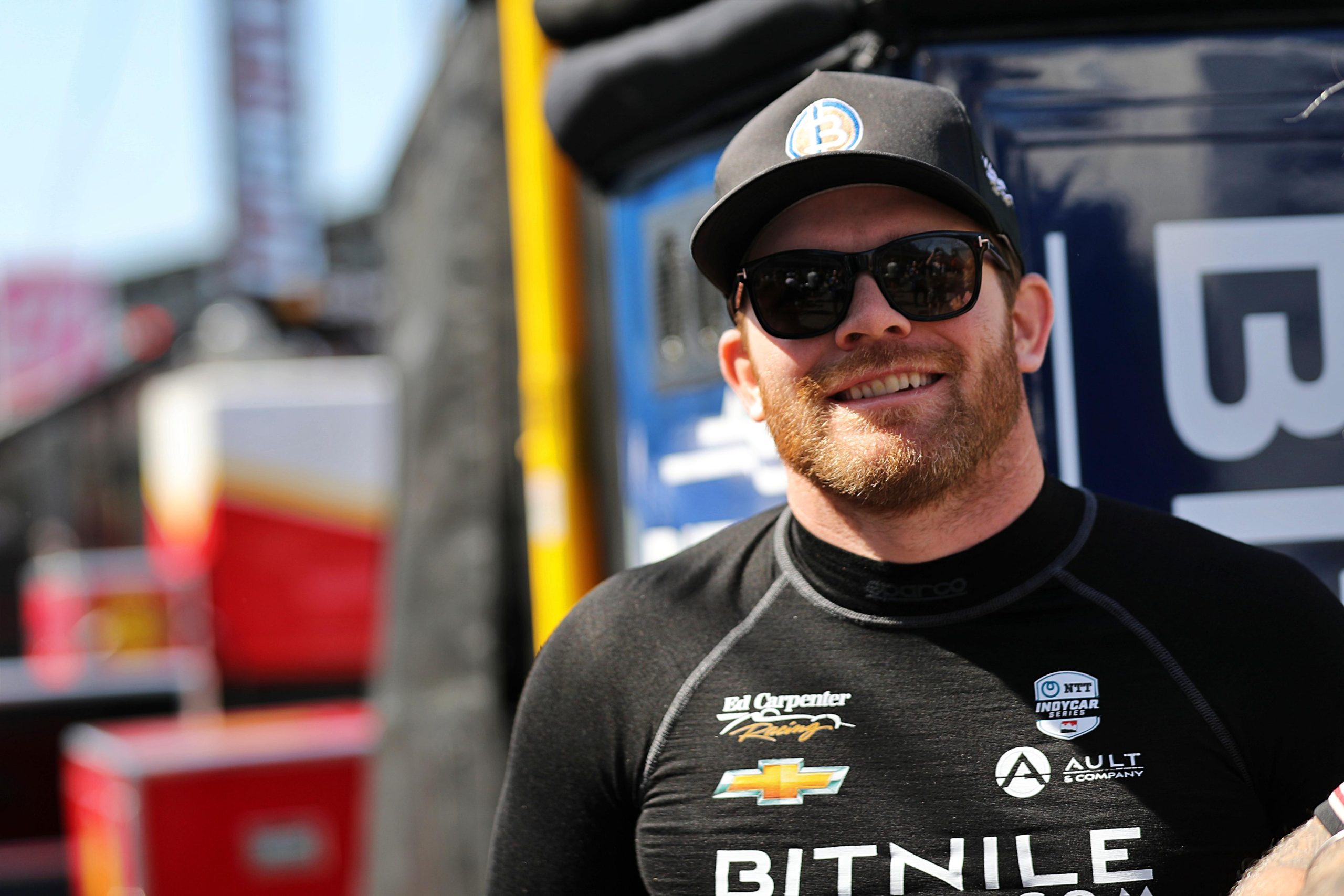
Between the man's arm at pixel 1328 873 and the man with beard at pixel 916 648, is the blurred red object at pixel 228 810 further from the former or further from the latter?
the man's arm at pixel 1328 873

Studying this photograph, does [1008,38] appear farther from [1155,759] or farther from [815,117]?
[1155,759]

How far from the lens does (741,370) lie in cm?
157

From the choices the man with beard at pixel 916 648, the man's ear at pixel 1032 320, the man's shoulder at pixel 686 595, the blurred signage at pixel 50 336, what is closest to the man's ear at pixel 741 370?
the man with beard at pixel 916 648

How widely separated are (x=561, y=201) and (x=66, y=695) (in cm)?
543

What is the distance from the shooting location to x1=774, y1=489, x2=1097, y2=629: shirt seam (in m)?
1.38

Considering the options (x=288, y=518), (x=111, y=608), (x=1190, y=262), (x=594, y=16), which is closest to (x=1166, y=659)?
(x=1190, y=262)

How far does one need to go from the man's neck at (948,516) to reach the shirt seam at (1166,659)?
94 mm

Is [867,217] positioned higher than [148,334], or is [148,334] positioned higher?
[148,334]

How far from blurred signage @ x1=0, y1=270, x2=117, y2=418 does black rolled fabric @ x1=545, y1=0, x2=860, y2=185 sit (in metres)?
11.4

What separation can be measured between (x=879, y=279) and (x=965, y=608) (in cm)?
36

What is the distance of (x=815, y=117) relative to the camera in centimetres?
142

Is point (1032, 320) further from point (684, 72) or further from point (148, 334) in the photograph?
point (148, 334)

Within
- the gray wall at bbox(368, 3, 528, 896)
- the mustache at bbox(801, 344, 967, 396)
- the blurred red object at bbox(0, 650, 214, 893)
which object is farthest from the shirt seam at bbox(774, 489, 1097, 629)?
the blurred red object at bbox(0, 650, 214, 893)

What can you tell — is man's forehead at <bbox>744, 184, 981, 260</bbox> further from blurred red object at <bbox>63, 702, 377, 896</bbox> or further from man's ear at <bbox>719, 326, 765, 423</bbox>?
blurred red object at <bbox>63, 702, 377, 896</bbox>
